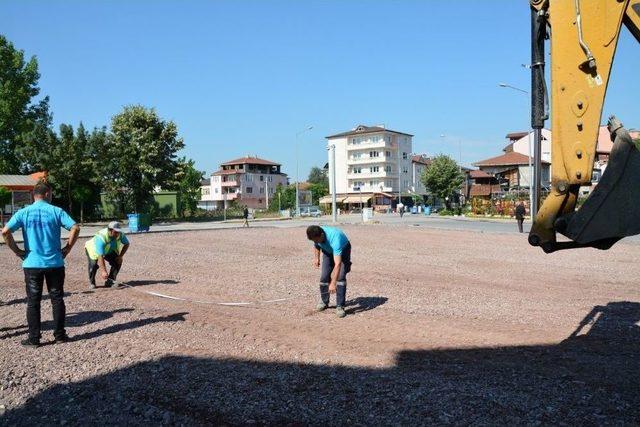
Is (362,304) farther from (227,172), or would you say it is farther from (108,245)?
(227,172)

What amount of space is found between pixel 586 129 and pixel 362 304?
5.36 meters

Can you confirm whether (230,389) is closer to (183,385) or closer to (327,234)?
(183,385)

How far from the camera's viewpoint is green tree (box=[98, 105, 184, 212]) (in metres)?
41.4

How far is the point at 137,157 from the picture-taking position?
4241cm

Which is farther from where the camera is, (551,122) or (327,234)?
(327,234)

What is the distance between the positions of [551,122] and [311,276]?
8349mm

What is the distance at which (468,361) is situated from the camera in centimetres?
548

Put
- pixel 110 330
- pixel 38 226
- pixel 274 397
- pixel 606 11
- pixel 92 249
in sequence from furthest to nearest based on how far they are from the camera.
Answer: pixel 92 249 → pixel 110 330 → pixel 38 226 → pixel 274 397 → pixel 606 11

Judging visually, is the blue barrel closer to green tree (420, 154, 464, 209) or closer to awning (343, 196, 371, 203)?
green tree (420, 154, 464, 209)

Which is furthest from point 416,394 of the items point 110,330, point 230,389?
point 110,330

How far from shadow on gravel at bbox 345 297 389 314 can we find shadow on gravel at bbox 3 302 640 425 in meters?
2.43

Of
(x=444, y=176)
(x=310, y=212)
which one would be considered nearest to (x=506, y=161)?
(x=444, y=176)

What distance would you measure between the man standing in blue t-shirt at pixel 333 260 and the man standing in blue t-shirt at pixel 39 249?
3.16 metres

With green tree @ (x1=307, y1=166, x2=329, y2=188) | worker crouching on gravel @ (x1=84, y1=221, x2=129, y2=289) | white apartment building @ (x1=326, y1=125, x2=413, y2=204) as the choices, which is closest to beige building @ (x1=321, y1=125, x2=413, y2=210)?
white apartment building @ (x1=326, y1=125, x2=413, y2=204)
